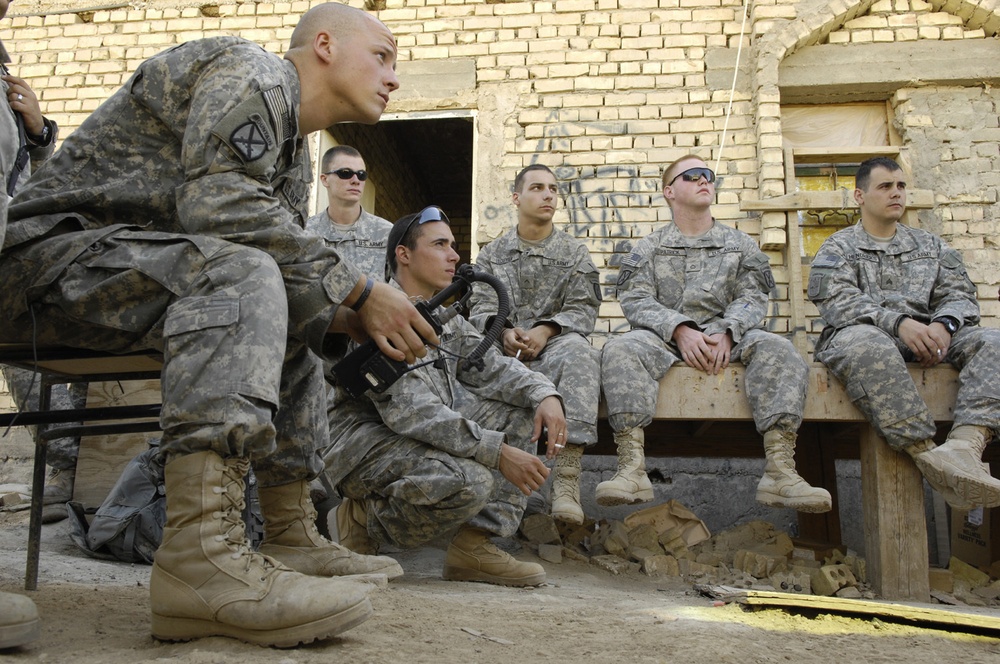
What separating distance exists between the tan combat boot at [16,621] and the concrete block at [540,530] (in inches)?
119

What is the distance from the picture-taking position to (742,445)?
16.6 feet

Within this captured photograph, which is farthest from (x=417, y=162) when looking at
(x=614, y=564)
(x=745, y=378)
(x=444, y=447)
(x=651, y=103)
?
(x=444, y=447)

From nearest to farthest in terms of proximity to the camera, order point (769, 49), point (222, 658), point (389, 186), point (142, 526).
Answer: point (222, 658) < point (142, 526) < point (769, 49) < point (389, 186)

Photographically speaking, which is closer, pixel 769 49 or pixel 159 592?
pixel 159 592

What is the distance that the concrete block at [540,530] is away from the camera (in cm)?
438

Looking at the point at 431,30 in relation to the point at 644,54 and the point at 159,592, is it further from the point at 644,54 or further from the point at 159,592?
the point at 159,592

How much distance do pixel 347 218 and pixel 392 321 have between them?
3337 millimetres

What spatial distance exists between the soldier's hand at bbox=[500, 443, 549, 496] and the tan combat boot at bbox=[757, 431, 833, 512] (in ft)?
4.43

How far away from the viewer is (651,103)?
6414mm

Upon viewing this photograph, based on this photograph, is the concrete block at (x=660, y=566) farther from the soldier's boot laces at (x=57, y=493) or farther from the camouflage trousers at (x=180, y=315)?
the soldier's boot laces at (x=57, y=493)

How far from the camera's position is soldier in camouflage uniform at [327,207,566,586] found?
9.86ft

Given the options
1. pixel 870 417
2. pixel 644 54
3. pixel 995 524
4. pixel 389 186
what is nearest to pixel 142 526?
pixel 870 417

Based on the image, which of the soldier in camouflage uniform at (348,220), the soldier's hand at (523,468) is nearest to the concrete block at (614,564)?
the soldier's hand at (523,468)

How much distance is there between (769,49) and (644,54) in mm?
927
